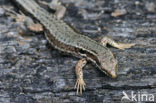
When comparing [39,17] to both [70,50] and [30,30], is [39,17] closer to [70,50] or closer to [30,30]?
→ [30,30]

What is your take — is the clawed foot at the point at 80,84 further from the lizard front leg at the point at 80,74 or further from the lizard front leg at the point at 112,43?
the lizard front leg at the point at 112,43

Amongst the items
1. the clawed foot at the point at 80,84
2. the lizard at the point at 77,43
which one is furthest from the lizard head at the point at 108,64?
the clawed foot at the point at 80,84

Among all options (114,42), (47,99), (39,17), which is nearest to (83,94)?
(47,99)

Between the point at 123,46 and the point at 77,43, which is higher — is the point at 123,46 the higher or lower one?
the lower one

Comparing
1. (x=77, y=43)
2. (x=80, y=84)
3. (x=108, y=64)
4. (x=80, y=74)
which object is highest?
(x=77, y=43)

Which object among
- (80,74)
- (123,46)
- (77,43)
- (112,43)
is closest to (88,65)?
(80,74)

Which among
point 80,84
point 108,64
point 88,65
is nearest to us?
point 80,84

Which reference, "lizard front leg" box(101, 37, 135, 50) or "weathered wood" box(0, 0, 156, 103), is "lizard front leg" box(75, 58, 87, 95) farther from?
"lizard front leg" box(101, 37, 135, 50)

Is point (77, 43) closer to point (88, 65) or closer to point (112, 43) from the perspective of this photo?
point (88, 65)
